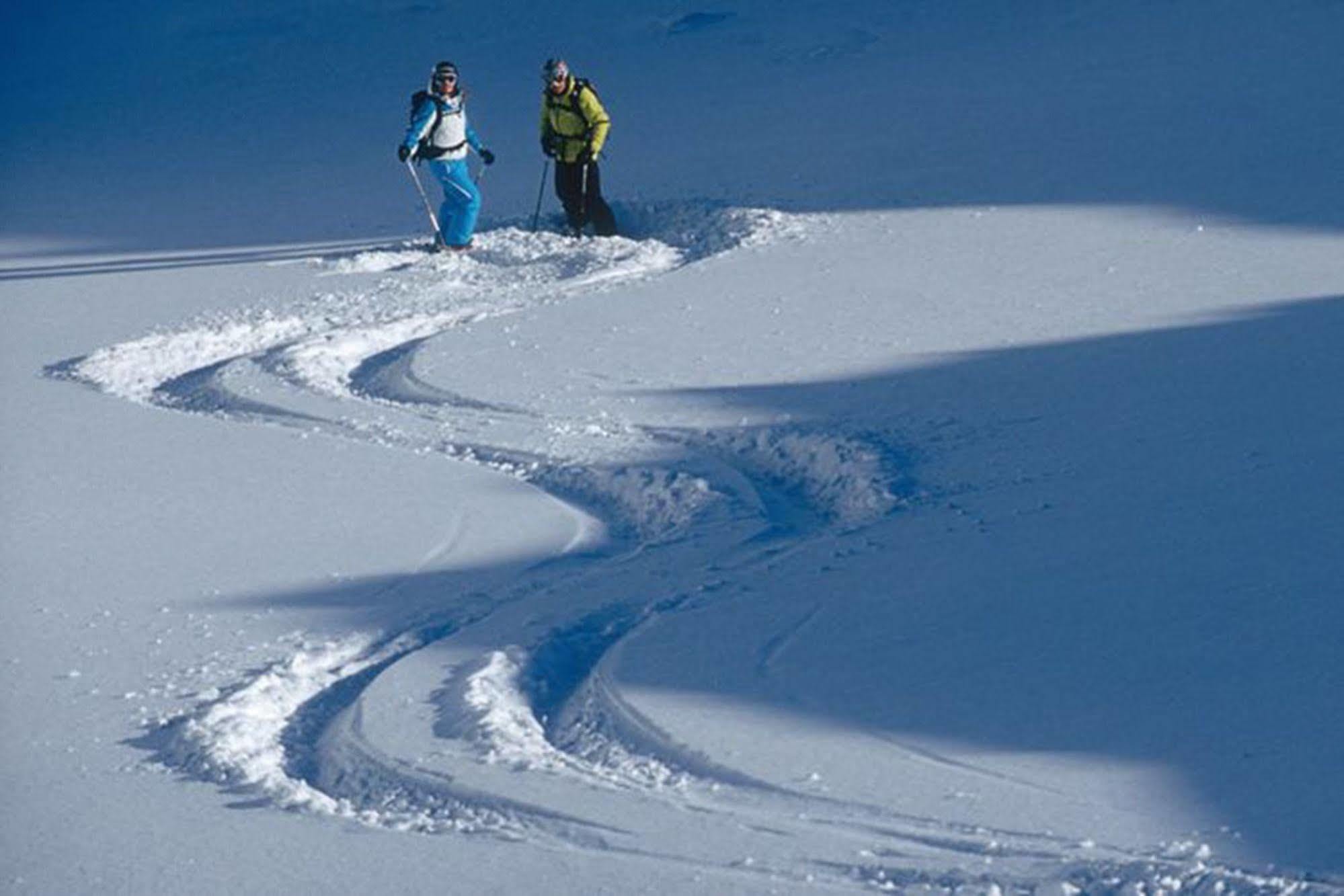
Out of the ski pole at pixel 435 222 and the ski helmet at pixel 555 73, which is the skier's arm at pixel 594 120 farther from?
the ski pole at pixel 435 222

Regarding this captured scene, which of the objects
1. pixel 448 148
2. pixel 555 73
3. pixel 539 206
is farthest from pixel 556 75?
pixel 539 206

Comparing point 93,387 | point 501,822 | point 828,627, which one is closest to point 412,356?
point 93,387

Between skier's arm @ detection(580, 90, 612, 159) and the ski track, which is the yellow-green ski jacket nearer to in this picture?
skier's arm @ detection(580, 90, 612, 159)

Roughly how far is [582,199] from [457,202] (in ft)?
2.66

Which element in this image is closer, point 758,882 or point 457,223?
point 758,882

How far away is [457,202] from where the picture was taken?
13422 millimetres

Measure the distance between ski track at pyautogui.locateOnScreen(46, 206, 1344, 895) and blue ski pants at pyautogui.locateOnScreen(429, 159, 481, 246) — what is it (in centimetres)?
216

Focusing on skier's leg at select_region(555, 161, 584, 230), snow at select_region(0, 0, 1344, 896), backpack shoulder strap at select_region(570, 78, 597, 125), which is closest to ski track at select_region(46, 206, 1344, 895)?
snow at select_region(0, 0, 1344, 896)

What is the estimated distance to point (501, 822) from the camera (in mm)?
5121

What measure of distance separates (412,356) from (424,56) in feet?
37.9

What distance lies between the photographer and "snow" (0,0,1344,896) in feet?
16.5

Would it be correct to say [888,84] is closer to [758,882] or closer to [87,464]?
[87,464]

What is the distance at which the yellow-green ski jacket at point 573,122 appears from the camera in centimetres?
1344

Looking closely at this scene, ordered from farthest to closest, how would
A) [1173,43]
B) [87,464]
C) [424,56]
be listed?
[424,56] → [1173,43] → [87,464]
